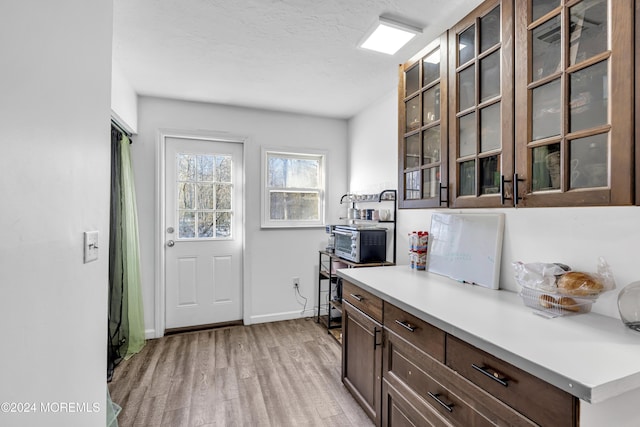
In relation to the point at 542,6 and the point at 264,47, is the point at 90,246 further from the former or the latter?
the point at 542,6

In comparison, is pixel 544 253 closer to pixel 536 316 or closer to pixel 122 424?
pixel 536 316

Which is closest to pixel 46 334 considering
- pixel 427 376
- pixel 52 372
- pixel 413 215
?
pixel 52 372

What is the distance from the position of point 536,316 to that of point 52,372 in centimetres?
168

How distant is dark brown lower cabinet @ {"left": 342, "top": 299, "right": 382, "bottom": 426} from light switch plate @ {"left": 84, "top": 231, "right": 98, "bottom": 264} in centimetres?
139

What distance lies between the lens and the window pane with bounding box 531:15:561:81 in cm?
109

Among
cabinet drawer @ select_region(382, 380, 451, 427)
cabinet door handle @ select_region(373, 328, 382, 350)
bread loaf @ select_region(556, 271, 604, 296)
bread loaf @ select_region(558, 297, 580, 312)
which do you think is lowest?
cabinet drawer @ select_region(382, 380, 451, 427)

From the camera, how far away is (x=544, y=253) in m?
1.47

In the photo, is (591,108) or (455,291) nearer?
(591,108)

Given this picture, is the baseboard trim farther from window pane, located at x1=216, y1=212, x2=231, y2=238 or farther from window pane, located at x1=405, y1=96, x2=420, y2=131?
window pane, located at x1=405, y1=96, x2=420, y2=131

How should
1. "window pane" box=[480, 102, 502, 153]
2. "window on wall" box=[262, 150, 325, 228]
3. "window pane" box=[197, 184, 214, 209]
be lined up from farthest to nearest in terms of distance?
"window on wall" box=[262, 150, 325, 228], "window pane" box=[197, 184, 214, 209], "window pane" box=[480, 102, 502, 153]

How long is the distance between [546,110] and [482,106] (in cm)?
31

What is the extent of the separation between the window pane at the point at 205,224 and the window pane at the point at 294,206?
0.68 metres

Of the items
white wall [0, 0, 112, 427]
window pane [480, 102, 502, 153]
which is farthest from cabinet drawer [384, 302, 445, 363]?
white wall [0, 0, 112, 427]

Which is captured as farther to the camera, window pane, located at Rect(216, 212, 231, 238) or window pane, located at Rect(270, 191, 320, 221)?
window pane, located at Rect(270, 191, 320, 221)
